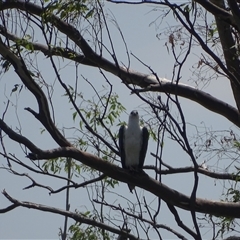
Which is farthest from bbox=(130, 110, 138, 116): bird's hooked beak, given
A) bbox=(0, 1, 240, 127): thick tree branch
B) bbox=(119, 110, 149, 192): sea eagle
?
bbox=(0, 1, 240, 127): thick tree branch

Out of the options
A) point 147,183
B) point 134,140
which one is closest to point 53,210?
point 147,183

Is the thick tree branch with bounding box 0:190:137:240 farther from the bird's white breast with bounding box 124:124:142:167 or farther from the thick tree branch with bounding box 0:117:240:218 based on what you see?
the bird's white breast with bounding box 124:124:142:167

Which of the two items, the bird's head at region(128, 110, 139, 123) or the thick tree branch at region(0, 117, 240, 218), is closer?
the thick tree branch at region(0, 117, 240, 218)

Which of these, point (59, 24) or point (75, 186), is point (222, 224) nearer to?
point (75, 186)

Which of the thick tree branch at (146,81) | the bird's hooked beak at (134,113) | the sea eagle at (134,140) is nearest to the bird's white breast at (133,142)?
the sea eagle at (134,140)

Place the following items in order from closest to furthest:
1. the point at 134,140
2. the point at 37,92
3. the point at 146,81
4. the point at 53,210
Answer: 1. the point at 37,92
2. the point at 53,210
3. the point at 146,81
4. the point at 134,140

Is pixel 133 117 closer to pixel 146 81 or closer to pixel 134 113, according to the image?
pixel 134 113

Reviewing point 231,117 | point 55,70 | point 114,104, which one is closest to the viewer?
point 55,70

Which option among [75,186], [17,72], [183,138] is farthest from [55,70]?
[183,138]

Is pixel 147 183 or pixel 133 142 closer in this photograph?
pixel 147 183

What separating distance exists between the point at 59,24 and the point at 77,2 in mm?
538

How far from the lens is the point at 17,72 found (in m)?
4.46

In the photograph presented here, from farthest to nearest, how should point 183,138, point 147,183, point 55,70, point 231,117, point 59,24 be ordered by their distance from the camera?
point 231,117, point 59,24, point 147,183, point 55,70, point 183,138

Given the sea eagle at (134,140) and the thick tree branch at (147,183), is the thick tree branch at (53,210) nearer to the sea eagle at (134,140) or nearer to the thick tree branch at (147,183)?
the thick tree branch at (147,183)
